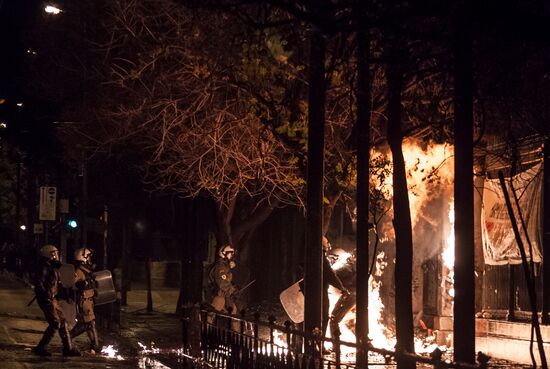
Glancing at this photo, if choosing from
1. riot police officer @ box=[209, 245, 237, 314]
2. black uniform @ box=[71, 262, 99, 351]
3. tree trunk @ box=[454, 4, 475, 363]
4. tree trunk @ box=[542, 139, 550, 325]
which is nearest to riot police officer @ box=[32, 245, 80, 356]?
black uniform @ box=[71, 262, 99, 351]

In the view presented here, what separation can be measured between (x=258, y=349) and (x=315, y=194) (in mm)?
2237

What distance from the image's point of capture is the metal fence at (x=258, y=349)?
8.38 metres

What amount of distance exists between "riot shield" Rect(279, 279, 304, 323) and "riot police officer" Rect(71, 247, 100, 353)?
12.6 feet

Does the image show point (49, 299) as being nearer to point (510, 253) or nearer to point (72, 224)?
point (510, 253)

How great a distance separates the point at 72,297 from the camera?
17.7 meters

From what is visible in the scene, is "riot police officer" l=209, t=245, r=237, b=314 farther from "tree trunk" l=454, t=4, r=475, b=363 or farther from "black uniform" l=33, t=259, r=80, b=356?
"tree trunk" l=454, t=4, r=475, b=363

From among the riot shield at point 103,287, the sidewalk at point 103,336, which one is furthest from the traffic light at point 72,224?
the riot shield at point 103,287

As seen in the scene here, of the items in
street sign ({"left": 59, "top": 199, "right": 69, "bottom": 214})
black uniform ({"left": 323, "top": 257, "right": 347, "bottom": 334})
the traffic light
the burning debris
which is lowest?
the burning debris

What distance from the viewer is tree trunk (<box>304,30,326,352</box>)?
38.0 ft

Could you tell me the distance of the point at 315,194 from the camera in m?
11.7

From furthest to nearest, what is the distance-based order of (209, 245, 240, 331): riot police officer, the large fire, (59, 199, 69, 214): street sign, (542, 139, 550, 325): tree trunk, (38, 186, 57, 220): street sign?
(38, 186, 57, 220): street sign < (59, 199, 69, 214): street sign < (209, 245, 240, 331): riot police officer < the large fire < (542, 139, 550, 325): tree trunk

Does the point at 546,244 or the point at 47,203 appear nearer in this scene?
the point at 546,244

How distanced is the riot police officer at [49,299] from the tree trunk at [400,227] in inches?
306

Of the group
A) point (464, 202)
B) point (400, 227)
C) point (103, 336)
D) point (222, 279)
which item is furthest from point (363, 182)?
point (103, 336)
